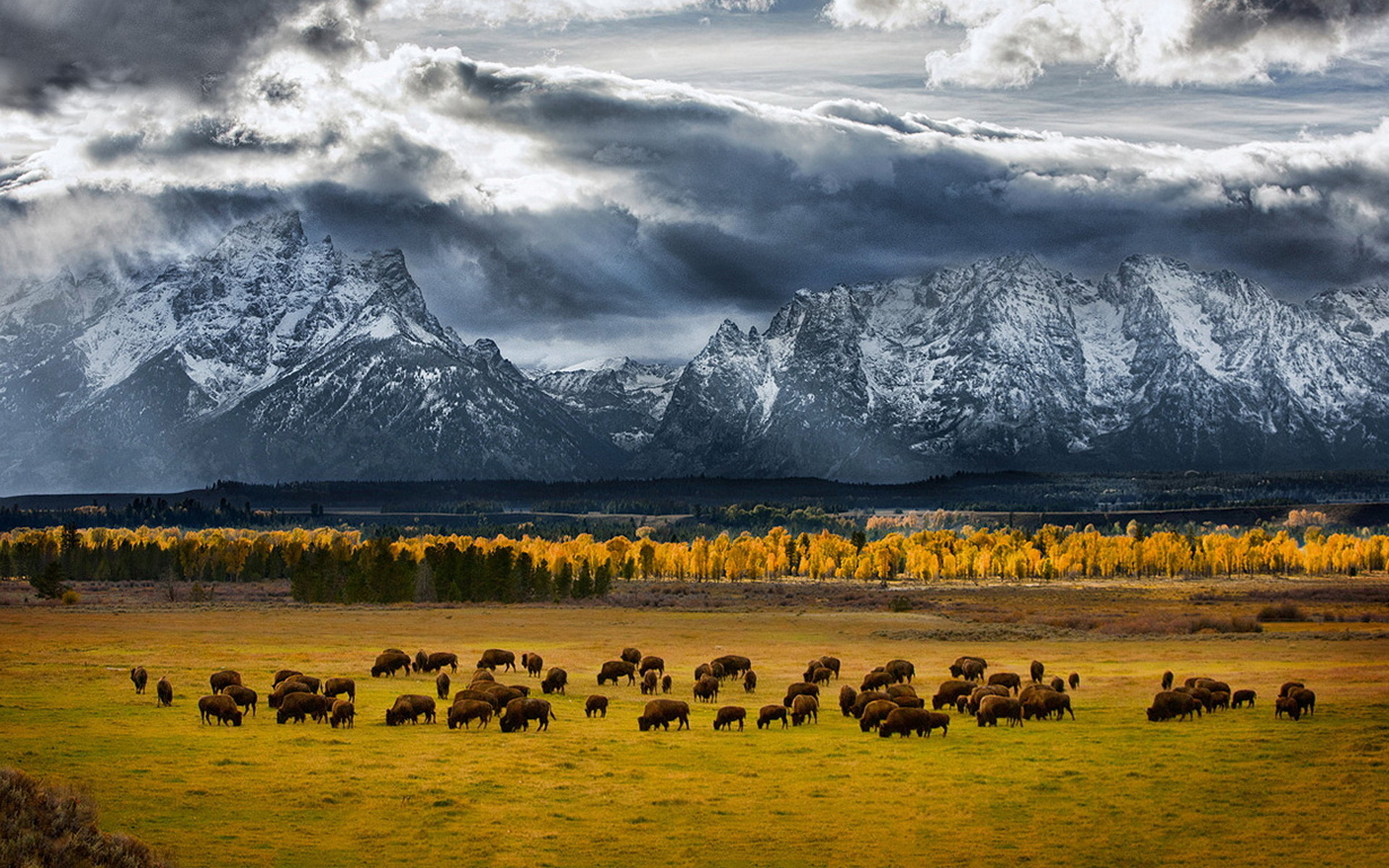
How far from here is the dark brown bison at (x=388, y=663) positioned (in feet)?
234

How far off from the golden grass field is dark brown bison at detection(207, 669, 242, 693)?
158 cm

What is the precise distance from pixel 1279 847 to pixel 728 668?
41645 millimetres

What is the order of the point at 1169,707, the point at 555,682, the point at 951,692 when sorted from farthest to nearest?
the point at 555,682
the point at 951,692
the point at 1169,707

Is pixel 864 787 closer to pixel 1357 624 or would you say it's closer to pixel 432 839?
pixel 432 839

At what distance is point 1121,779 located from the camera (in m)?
40.8

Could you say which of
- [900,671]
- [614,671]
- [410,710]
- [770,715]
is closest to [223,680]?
[410,710]

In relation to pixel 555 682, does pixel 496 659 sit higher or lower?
lower

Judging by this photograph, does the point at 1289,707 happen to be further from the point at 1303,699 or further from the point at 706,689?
the point at 706,689

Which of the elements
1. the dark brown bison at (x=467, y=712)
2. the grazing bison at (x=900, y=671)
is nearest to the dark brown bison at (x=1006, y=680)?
the grazing bison at (x=900, y=671)

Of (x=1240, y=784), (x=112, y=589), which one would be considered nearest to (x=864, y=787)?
(x=1240, y=784)

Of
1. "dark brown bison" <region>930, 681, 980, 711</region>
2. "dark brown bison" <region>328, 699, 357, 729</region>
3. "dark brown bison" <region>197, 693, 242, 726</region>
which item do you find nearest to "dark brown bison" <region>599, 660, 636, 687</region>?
"dark brown bison" <region>930, 681, 980, 711</region>

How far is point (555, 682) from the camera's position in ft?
210

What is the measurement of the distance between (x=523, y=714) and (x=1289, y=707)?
101ft

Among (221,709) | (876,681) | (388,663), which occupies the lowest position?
(388,663)
